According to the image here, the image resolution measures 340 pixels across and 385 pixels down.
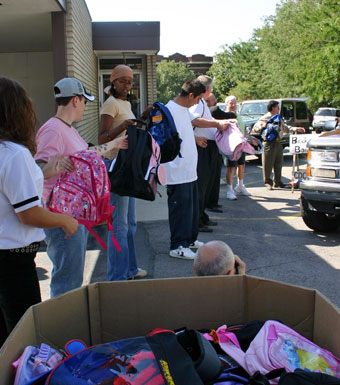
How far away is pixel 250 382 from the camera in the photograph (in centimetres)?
168

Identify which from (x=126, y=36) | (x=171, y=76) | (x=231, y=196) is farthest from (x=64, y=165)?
(x=171, y=76)


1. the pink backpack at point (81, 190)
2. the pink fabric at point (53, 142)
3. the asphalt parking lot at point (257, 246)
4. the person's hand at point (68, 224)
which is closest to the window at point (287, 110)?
the asphalt parking lot at point (257, 246)

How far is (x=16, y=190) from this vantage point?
2.25 metres

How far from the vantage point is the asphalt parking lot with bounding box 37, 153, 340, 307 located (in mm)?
5180

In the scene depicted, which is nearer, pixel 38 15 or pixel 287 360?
pixel 287 360

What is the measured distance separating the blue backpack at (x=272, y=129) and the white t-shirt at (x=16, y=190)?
812 cm

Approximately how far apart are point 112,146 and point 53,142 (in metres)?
0.63

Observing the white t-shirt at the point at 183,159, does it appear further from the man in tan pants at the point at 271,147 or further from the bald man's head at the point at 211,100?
the man in tan pants at the point at 271,147

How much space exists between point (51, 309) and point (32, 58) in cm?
1098

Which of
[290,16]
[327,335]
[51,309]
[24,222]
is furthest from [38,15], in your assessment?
[290,16]

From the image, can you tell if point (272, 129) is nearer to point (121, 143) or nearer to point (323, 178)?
point (323, 178)

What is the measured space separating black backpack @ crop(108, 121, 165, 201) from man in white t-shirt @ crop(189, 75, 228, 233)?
2081 mm

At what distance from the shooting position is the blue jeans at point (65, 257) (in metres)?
3.04

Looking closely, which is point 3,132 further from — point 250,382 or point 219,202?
point 219,202
